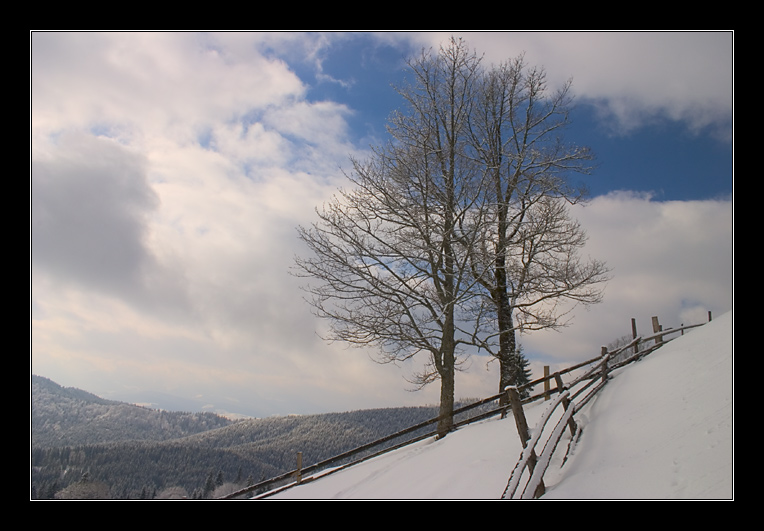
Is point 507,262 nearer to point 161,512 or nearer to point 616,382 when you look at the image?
point 616,382

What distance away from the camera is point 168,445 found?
75.0 meters

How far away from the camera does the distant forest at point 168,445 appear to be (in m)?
54.0

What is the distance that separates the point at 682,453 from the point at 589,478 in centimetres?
120

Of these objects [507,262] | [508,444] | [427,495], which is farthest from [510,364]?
[427,495]

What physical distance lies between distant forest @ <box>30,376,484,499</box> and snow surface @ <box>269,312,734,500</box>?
19.9m

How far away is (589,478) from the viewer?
19.1ft

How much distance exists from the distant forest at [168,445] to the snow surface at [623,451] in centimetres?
1986

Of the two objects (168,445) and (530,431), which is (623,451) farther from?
(168,445)

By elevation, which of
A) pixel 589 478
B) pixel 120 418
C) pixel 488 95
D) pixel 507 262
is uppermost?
pixel 488 95

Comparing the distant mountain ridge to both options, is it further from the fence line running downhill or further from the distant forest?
the fence line running downhill

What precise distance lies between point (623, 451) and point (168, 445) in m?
85.0

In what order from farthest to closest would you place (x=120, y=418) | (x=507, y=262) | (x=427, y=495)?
(x=120, y=418), (x=507, y=262), (x=427, y=495)

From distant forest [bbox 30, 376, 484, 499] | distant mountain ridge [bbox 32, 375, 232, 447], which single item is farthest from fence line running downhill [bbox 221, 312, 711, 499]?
distant mountain ridge [bbox 32, 375, 232, 447]

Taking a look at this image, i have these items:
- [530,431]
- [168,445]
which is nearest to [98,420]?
[168,445]
